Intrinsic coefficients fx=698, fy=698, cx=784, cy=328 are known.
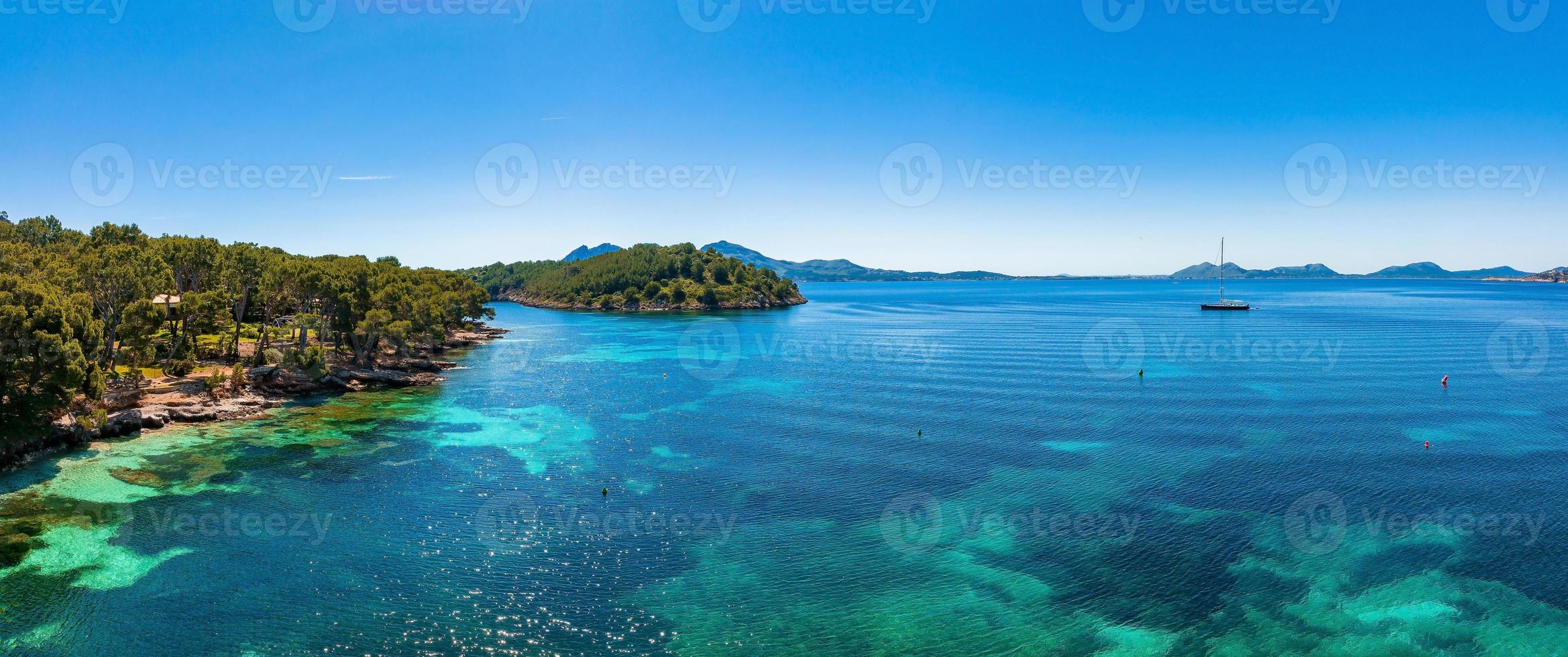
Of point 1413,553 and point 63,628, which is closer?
point 63,628

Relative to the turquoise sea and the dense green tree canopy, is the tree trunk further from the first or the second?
the turquoise sea

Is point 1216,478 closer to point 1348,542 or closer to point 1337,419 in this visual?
point 1348,542

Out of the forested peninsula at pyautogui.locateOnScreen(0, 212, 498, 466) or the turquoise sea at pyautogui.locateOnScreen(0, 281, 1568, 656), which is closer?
the turquoise sea at pyautogui.locateOnScreen(0, 281, 1568, 656)

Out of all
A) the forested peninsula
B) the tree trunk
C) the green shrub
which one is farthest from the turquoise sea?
the tree trunk

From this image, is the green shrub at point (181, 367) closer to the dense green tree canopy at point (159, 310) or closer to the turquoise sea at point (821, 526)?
the dense green tree canopy at point (159, 310)

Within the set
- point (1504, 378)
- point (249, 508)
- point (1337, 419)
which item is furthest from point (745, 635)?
point (1504, 378)

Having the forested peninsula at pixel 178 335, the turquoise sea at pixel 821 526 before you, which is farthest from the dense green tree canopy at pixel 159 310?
the turquoise sea at pixel 821 526
